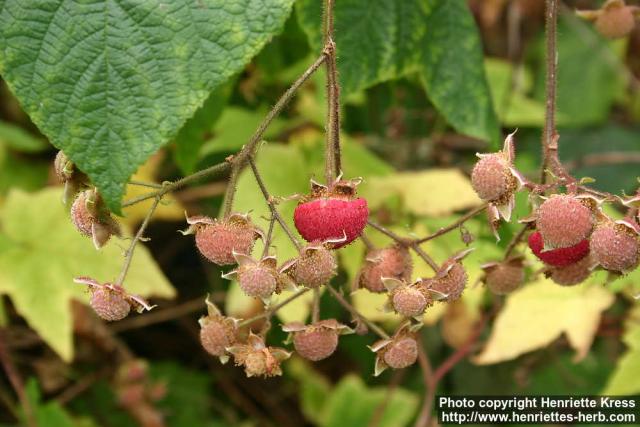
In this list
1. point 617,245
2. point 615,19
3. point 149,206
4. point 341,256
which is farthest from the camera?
Result: point 149,206

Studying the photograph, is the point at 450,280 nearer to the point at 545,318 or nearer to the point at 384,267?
the point at 384,267

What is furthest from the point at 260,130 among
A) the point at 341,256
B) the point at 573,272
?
the point at 341,256

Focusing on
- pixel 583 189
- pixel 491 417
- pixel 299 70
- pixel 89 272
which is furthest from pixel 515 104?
pixel 583 189

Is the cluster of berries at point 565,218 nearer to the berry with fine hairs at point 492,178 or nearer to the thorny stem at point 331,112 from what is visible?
the berry with fine hairs at point 492,178

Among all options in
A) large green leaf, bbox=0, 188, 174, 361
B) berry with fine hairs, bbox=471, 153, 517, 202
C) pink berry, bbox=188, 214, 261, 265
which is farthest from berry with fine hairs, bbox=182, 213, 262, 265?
large green leaf, bbox=0, 188, 174, 361

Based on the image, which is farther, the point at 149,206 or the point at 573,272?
the point at 149,206

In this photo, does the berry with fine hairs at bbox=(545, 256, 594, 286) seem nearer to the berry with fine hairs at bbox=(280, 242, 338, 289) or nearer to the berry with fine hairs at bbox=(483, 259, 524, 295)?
the berry with fine hairs at bbox=(483, 259, 524, 295)
